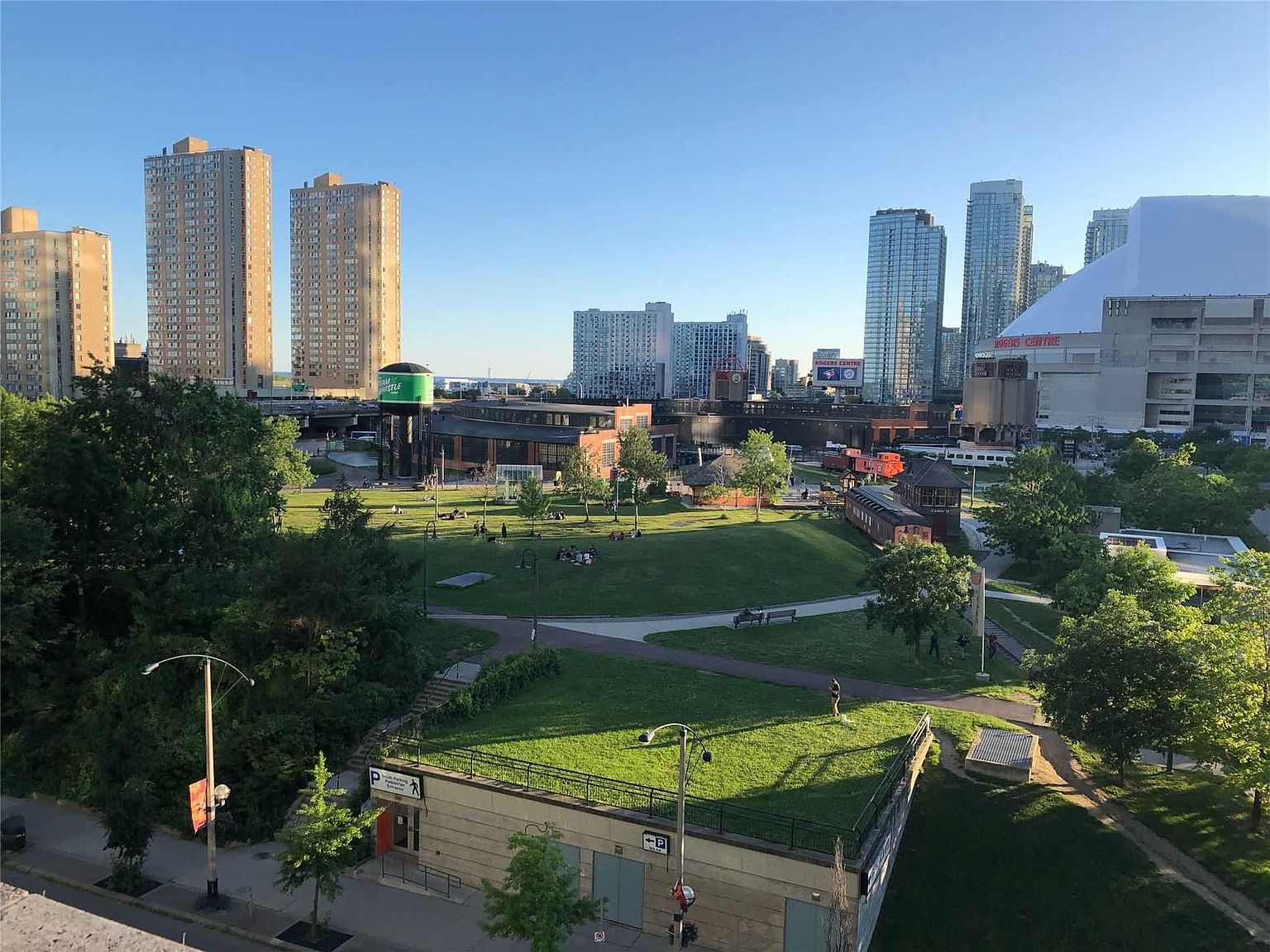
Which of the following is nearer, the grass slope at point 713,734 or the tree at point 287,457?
the grass slope at point 713,734

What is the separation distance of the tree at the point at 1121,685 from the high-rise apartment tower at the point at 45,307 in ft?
627

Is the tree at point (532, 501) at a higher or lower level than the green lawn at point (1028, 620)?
higher

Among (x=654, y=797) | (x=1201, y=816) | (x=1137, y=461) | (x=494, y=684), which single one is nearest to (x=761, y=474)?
(x=494, y=684)

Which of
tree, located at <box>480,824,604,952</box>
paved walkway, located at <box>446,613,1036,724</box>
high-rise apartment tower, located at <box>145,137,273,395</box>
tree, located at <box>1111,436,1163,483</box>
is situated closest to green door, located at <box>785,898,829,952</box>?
tree, located at <box>480,824,604,952</box>

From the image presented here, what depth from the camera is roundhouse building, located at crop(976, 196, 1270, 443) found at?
161 meters

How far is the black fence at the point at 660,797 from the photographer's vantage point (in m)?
21.6

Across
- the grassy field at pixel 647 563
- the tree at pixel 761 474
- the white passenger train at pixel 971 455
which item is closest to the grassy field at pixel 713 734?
the grassy field at pixel 647 563

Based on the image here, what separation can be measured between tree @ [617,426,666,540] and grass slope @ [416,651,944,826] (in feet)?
150

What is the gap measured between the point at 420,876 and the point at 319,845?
4473 millimetres

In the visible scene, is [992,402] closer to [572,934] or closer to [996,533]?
[996,533]

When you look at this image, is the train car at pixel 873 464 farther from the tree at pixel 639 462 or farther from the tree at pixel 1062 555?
the tree at pixel 1062 555

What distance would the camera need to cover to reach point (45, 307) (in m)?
176

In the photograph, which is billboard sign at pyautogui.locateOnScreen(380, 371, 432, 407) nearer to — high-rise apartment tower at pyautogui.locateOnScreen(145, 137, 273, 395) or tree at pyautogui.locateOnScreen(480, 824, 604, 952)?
tree at pyautogui.locateOnScreen(480, 824, 604, 952)

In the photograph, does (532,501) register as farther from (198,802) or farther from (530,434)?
(530,434)
